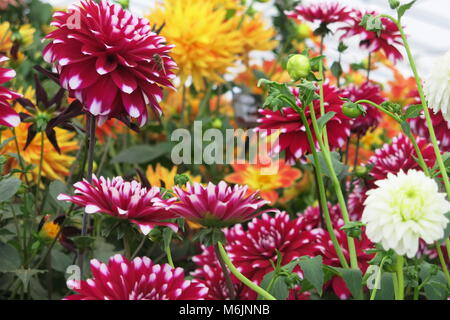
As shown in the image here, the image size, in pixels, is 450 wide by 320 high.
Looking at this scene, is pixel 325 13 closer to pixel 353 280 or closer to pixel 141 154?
pixel 141 154

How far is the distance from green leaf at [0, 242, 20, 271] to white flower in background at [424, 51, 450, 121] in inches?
14.8

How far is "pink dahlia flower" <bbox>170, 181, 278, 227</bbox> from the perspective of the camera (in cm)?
45

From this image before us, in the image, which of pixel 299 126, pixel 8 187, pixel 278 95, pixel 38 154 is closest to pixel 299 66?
pixel 278 95

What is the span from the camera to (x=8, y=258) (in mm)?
621

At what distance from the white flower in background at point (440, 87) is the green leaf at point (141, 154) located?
1.65ft

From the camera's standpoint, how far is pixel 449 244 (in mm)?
486

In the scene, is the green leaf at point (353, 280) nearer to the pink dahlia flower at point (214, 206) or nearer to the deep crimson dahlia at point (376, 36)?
the pink dahlia flower at point (214, 206)

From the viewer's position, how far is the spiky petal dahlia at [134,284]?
43 centimetres

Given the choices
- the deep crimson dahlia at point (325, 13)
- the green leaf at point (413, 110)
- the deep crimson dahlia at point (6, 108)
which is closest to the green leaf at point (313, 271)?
the green leaf at point (413, 110)

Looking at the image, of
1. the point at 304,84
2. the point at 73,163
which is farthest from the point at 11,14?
the point at 304,84

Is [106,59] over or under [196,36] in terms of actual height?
under

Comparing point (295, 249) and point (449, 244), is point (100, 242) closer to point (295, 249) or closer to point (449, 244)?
point (295, 249)

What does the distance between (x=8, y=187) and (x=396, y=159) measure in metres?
0.38
